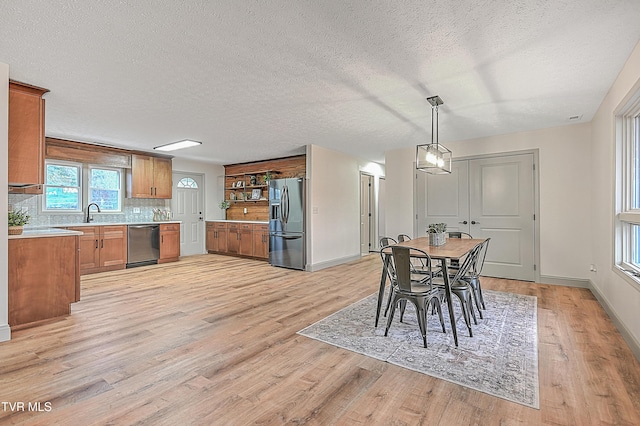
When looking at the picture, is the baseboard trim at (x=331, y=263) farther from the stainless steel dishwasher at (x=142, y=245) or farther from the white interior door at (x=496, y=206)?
the stainless steel dishwasher at (x=142, y=245)

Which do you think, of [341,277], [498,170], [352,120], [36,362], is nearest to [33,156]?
[36,362]

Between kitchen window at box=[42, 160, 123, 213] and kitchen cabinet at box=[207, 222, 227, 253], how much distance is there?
6.99 ft

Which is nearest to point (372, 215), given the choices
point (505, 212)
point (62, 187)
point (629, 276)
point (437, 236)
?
point (505, 212)

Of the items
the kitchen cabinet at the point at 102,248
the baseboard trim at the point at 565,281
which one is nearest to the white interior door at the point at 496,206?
the baseboard trim at the point at 565,281

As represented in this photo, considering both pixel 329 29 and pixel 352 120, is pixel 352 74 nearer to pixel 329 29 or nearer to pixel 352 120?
pixel 329 29

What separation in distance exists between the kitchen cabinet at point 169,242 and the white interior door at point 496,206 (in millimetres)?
5337

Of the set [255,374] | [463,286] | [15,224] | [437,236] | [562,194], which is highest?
[562,194]

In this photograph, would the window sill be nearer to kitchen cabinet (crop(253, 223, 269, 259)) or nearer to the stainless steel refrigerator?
the stainless steel refrigerator

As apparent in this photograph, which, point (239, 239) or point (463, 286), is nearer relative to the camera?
point (463, 286)

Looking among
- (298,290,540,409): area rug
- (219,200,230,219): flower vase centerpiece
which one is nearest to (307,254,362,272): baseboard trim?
(298,290,540,409): area rug

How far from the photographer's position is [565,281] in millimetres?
4680

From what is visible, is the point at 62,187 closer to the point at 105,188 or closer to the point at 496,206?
the point at 105,188

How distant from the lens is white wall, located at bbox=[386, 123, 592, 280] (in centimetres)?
455

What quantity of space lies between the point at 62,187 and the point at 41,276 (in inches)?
134
